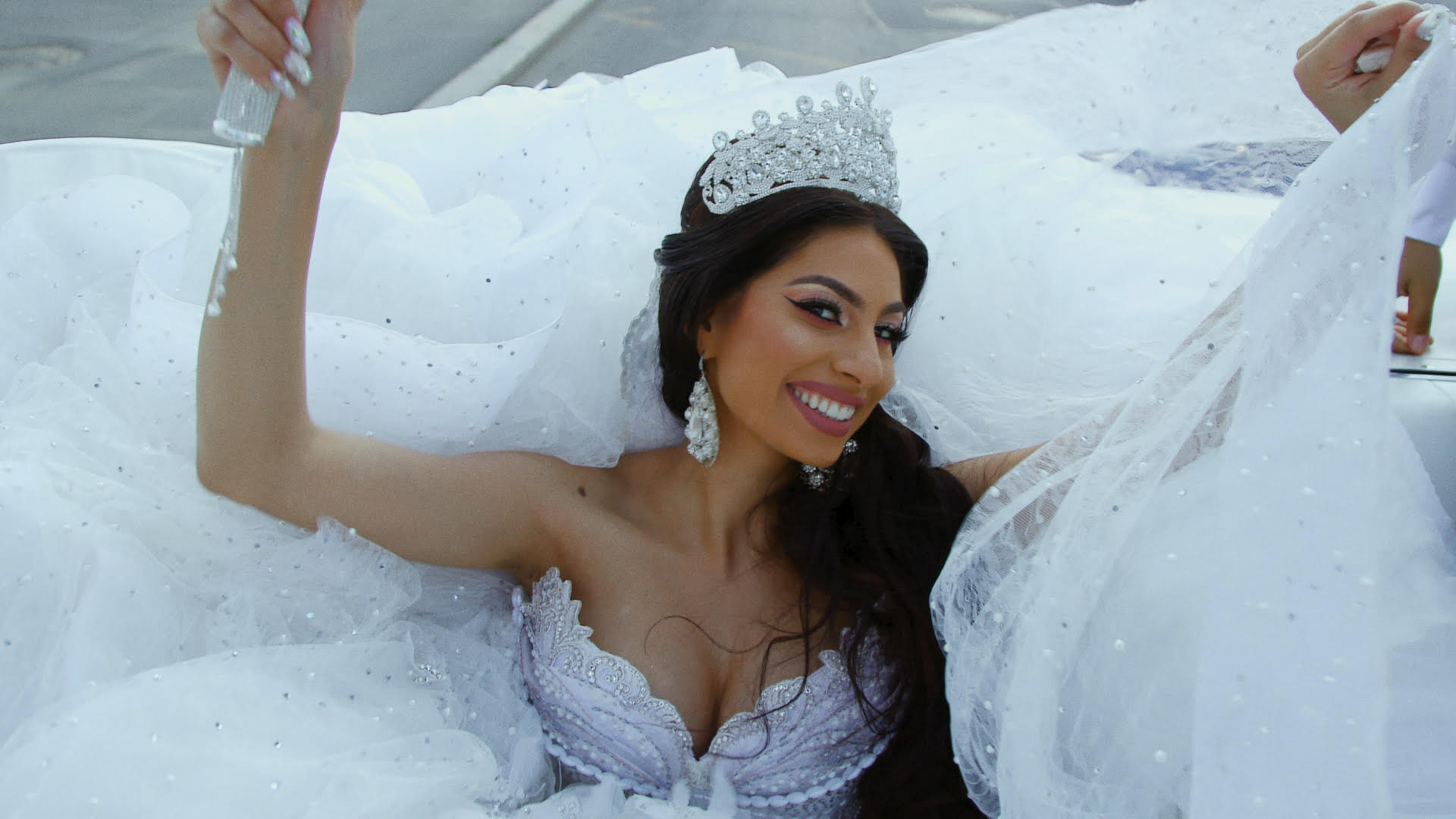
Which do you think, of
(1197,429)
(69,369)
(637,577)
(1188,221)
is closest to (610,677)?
(637,577)

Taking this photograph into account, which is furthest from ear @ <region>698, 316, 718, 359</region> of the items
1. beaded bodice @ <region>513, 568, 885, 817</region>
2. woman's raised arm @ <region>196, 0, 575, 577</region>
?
beaded bodice @ <region>513, 568, 885, 817</region>

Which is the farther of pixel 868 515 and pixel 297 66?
pixel 868 515

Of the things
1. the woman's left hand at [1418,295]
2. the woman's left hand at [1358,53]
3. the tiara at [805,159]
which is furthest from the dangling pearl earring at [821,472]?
the woman's left hand at [1418,295]

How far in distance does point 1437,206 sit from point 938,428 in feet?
3.16

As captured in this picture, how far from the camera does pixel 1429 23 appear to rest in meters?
1.20

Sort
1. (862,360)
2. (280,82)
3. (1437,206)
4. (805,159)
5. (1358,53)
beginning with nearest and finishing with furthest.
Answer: (280,82)
(1358,53)
(862,360)
(805,159)
(1437,206)

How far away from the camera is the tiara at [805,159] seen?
5.20 ft

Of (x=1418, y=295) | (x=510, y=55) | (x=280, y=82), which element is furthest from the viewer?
(x=510, y=55)

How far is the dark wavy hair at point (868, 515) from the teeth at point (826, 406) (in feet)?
0.63

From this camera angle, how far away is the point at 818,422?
1.53m

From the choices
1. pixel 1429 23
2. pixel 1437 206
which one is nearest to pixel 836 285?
pixel 1429 23

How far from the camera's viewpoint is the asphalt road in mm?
4191

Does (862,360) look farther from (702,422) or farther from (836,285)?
(702,422)

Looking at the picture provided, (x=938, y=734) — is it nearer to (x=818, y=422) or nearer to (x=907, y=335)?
(x=818, y=422)
